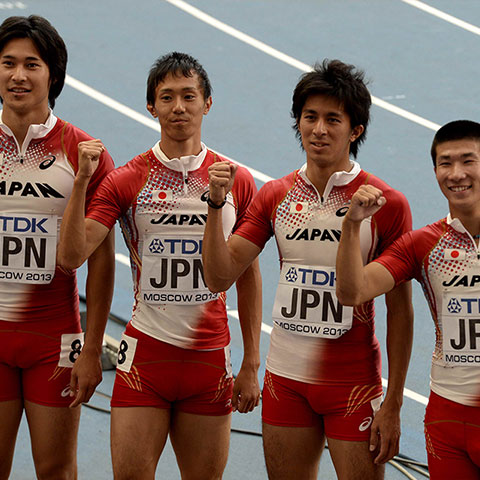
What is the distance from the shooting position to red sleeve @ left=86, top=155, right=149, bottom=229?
173 inches

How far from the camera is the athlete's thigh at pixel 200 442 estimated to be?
445cm

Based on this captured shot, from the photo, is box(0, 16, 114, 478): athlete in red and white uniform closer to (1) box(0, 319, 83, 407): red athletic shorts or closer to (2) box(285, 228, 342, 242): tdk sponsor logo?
(1) box(0, 319, 83, 407): red athletic shorts

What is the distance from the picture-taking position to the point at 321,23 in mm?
10883

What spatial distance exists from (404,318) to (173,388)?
108cm

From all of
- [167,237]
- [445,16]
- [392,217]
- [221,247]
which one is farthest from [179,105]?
[445,16]

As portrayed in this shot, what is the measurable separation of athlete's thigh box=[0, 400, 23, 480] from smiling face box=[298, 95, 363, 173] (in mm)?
1798

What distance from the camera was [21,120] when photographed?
4531mm

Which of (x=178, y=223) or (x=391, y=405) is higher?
(x=178, y=223)

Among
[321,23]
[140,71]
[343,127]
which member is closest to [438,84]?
[321,23]

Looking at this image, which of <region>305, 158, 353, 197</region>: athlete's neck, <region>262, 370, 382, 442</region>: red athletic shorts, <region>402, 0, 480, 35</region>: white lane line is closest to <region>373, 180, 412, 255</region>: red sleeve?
<region>305, 158, 353, 197</region>: athlete's neck

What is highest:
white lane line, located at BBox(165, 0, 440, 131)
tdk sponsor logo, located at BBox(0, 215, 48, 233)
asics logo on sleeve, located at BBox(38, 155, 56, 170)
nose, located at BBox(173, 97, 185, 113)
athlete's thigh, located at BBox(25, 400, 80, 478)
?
white lane line, located at BBox(165, 0, 440, 131)

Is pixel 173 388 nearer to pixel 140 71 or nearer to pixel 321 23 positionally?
pixel 140 71

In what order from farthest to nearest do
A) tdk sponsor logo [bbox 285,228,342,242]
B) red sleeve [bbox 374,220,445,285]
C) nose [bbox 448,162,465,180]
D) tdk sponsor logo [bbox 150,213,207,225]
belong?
tdk sponsor logo [bbox 150,213,207,225] < tdk sponsor logo [bbox 285,228,342,242] < red sleeve [bbox 374,220,445,285] < nose [bbox 448,162,465,180]

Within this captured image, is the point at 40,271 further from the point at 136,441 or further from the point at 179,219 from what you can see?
the point at 136,441
